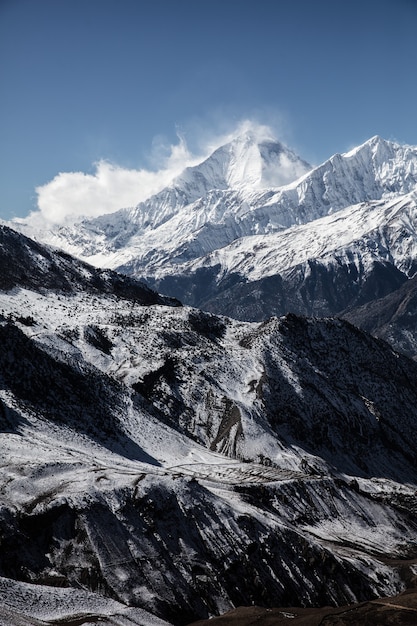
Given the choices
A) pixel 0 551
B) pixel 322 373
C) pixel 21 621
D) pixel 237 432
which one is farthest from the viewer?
pixel 322 373

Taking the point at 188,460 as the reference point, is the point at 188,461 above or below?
below

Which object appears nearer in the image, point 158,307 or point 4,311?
point 4,311

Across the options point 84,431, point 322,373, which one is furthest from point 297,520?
point 322,373

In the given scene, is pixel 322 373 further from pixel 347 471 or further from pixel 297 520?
pixel 297 520

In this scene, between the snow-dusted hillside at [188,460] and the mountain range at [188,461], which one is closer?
the mountain range at [188,461]

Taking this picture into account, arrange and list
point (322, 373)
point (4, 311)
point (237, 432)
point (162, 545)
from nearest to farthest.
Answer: point (162, 545) → point (237, 432) → point (4, 311) → point (322, 373)

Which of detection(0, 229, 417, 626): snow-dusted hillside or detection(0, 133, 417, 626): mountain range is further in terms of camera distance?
detection(0, 229, 417, 626): snow-dusted hillside

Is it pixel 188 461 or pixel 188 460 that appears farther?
pixel 188 460

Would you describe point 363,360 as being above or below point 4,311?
above
